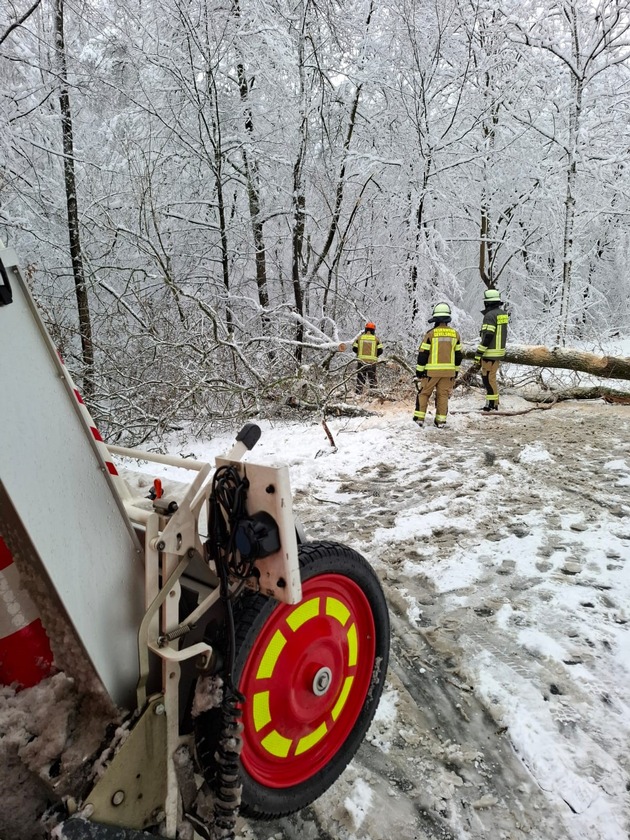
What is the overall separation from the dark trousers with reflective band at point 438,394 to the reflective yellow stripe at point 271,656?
6566 mm

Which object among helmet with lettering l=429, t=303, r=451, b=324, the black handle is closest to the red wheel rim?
the black handle

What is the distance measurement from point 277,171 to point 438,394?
23.8 ft

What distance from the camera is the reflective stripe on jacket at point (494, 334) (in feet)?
29.1

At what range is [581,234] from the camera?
15.4 m

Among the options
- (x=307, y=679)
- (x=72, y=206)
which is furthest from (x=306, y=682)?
(x=72, y=206)

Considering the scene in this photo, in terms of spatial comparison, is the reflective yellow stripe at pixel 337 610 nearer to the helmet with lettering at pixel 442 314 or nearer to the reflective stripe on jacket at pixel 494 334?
the helmet with lettering at pixel 442 314

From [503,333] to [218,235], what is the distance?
284 inches

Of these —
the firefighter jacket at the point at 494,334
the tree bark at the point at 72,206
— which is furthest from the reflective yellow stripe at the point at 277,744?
the firefighter jacket at the point at 494,334

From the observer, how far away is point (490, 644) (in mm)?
2814

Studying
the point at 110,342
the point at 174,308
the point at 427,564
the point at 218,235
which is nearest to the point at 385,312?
the point at 218,235

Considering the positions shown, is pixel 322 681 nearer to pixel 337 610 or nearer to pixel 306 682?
pixel 306 682

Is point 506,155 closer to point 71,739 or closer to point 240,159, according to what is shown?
point 240,159

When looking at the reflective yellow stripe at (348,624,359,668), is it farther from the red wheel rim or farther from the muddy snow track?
the muddy snow track

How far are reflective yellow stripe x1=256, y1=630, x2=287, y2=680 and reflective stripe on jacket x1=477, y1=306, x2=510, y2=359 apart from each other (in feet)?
26.6
